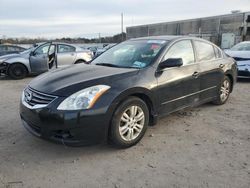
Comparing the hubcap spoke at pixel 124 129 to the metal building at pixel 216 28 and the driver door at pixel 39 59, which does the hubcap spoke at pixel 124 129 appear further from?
the metal building at pixel 216 28

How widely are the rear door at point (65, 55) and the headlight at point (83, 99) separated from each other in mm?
7504

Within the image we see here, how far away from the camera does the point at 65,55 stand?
10852 millimetres

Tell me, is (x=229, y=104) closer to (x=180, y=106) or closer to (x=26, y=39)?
(x=180, y=106)

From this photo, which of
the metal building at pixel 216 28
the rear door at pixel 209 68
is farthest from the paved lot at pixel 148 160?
the metal building at pixel 216 28

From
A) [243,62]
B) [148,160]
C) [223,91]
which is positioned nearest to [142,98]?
[148,160]

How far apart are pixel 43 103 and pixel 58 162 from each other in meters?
0.77

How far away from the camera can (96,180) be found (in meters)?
3.03

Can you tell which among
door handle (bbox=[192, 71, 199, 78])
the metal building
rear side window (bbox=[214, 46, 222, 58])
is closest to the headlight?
door handle (bbox=[192, 71, 199, 78])

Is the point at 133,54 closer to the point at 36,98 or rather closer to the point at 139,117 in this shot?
the point at 139,117

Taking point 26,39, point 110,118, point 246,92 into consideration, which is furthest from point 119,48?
point 26,39

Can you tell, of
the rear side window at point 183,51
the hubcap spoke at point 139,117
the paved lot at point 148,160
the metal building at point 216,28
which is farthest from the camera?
the metal building at point 216,28

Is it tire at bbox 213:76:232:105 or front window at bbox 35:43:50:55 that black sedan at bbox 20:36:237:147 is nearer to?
tire at bbox 213:76:232:105

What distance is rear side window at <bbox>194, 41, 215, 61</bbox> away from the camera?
509cm

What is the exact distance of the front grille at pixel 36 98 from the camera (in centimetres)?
342
